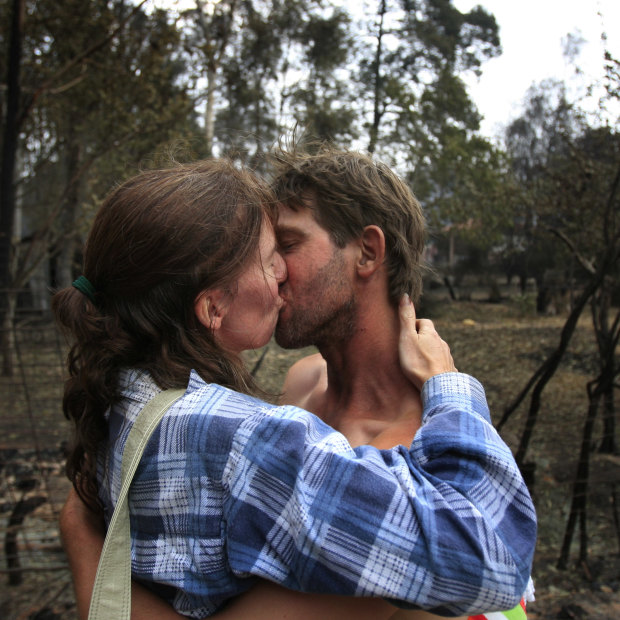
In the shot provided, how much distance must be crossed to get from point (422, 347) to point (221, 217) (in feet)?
2.66

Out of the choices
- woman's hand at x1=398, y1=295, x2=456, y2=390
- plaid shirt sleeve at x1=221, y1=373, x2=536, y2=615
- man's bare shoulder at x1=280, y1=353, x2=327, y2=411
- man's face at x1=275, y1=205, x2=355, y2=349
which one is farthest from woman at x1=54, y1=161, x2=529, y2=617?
man's bare shoulder at x1=280, y1=353, x2=327, y2=411

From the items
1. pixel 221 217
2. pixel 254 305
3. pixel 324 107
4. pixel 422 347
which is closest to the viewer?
pixel 221 217

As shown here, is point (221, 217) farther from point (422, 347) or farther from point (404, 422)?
point (404, 422)

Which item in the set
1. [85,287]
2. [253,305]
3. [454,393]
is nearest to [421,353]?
[454,393]

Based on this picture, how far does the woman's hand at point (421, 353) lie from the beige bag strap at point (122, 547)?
819 mm

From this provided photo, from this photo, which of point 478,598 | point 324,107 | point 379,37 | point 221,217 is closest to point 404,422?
point 478,598

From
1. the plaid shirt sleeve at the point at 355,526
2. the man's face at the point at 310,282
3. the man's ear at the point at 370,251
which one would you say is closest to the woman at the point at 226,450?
the plaid shirt sleeve at the point at 355,526

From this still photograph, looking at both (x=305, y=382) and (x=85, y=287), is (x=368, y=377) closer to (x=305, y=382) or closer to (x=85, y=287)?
(x=305, y=382)

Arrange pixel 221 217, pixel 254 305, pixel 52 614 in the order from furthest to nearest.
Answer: pixel 52 614 → pixel 254 305 → pixel 221 217

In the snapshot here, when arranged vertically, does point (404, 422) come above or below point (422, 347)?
below

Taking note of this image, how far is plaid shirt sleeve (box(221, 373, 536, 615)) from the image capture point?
1.01 metres

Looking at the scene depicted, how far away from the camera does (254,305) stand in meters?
1.46

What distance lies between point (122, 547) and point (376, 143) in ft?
61.8

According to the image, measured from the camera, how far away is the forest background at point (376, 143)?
4.53 meters
